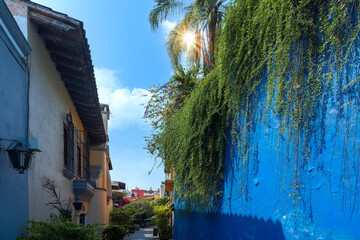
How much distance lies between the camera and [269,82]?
4.37 meters

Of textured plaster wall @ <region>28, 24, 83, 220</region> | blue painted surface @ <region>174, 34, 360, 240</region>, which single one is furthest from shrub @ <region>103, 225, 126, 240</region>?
blue painted surface @ <region>174, 34, 360, 240</region>

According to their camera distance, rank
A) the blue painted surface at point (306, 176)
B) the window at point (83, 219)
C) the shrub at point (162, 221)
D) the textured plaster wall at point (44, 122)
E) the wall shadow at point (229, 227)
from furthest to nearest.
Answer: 1. the shrub at point (162, 221)
2. the window at point (83, 219)
3. the textured plaster wall at point (44, 122)
4. the wall shadow at point (229, 227)
5. the blue painted surface at point (306, 176)

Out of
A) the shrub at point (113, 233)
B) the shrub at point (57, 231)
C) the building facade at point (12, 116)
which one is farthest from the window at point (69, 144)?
the shrub at point (113, 233)

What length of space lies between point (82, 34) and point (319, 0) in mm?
3901

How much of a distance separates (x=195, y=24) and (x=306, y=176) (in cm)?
690

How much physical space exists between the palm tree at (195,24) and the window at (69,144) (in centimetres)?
381

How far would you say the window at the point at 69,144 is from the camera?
8.18 meters

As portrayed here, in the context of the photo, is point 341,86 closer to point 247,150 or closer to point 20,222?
point 247,150

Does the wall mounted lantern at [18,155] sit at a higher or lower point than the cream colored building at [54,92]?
lower

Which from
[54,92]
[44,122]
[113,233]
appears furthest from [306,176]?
[113,233]

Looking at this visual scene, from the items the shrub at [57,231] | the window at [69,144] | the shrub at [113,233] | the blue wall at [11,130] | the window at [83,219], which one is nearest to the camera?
the blue wall at [11,130]

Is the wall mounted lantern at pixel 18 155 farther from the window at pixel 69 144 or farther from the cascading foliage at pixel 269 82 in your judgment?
the window at pixel 69 144

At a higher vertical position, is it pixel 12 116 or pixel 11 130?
pixel 12 116

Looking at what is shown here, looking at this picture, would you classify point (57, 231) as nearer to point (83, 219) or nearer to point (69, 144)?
point (69, 144)
